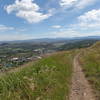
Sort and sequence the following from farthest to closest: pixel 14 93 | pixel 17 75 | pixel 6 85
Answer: pixel 17 75
pixel 6 85
pixel 14 93

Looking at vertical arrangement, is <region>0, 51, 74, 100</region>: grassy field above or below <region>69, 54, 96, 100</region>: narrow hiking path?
above

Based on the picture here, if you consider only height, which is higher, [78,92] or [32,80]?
[32,80]

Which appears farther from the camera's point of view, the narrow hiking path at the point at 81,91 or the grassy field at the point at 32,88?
the narrow hiking path at the point at 81,91

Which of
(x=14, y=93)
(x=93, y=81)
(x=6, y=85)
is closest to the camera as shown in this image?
(x=14, y=93)

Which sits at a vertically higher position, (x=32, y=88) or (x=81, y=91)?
(x=32, y=88)

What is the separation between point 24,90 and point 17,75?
207cm

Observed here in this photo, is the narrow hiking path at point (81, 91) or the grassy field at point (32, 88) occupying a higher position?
the grassy field at point (32, 88)

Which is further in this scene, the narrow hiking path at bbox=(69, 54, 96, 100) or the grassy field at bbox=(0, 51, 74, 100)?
the narrow hiking path at bbox=(69, 54, 96, 100)

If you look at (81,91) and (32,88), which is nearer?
(32,88)

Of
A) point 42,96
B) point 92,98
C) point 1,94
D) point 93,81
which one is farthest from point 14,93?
point 93,81

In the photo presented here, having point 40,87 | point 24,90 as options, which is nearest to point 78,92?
point 40,87

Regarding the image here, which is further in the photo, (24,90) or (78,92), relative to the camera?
(78,92)

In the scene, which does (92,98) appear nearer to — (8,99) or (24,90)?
(24,90)

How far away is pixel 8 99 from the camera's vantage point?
8.95m
